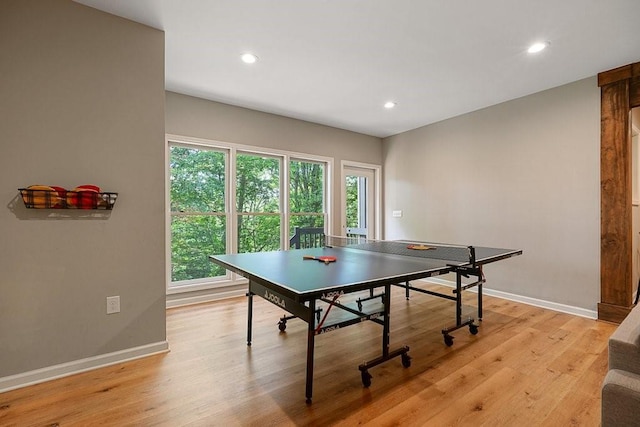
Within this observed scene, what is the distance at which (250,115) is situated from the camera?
167 inches

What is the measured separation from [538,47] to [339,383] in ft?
10.8

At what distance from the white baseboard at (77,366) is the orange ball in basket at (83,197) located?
1.12 m

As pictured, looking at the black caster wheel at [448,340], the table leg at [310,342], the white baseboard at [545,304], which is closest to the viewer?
the table leg at [310,342]

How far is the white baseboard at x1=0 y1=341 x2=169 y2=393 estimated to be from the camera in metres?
1.96

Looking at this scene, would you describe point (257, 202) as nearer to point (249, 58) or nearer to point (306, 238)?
point (306, 238)

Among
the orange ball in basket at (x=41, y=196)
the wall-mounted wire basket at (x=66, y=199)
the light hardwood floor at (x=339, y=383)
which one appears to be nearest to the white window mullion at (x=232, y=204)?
the light hardwood floor at (x=339, y=383)

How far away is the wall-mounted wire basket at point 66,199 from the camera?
1957mm

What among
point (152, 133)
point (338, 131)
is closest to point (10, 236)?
point (152, 133)

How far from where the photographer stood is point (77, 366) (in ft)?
7.03

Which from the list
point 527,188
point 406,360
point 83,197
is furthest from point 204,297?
point 527,188

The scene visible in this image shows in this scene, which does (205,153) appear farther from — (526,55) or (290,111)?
(526,55)

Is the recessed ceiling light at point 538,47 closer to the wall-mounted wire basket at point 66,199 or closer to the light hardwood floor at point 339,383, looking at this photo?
the light hardwood floor at point 339,383

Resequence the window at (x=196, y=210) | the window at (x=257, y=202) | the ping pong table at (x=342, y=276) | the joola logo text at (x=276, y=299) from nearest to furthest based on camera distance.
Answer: the ping pong table at (x=342, y=276)
the joola logo text at (x=276, y=299)
the window at (x=196, y=210)
the window at (x=257, y=202)

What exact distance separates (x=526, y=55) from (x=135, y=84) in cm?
351
